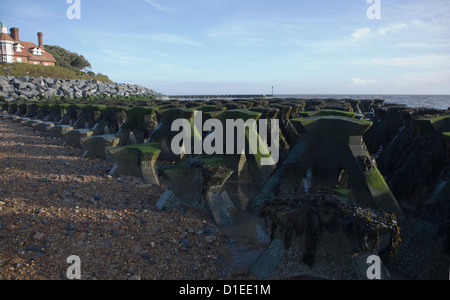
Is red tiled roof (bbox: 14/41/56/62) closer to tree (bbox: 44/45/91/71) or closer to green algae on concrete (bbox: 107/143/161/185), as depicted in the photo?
tree (bbox: 44/45/91/71)

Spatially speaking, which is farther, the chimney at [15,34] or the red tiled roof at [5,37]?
the chimney at [15,34]

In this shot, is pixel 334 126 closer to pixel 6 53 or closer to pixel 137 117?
pixel 137 117

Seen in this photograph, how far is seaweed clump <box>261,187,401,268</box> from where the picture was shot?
4227 millimetres

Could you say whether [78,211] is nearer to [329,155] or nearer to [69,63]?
[329,155]

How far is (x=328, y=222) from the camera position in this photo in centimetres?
437

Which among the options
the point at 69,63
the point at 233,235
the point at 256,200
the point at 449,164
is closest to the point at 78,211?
the point at 233,235

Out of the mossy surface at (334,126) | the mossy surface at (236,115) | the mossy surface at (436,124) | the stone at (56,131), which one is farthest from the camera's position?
the stone at (56,131)

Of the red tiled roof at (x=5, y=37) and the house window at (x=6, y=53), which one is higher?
the red tiled roof at (x=5, y=37)

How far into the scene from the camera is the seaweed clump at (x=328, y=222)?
4227mm

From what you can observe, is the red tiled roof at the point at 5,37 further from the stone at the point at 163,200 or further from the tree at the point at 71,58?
the stone at the point at 163,200

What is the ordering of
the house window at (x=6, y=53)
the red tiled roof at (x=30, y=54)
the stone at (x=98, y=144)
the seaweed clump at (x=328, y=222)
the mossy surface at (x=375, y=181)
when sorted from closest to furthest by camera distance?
the seaweed clump at (x=328, y=222) → the mossy surface at (x=375, y=181) → the stone at (x=98, y=144) → the house window at (x=6, y=53) → the red tiled roof at (x=30, y=54)

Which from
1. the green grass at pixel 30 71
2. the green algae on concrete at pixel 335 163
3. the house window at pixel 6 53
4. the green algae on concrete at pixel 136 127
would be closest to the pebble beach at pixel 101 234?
the green algae on concrete at pixel 335 163

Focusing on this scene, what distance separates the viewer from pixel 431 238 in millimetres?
4984
